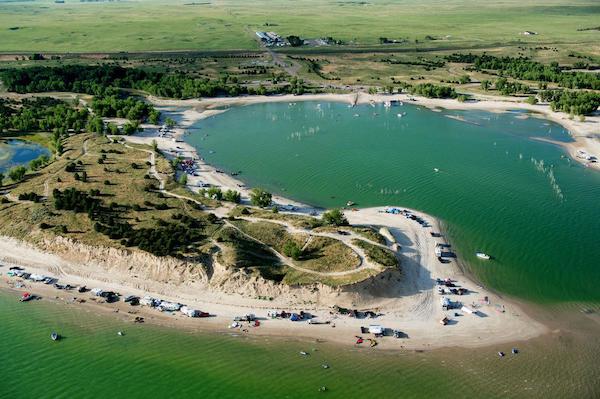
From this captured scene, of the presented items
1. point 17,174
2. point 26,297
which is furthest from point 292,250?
point 17,174

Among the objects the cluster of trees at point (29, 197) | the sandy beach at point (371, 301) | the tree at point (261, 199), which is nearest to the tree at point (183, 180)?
the tree at point (261, 199)

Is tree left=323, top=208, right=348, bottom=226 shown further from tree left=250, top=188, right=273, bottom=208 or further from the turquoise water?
the turquoise water

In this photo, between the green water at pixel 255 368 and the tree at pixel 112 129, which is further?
the tree at pixel 112 129

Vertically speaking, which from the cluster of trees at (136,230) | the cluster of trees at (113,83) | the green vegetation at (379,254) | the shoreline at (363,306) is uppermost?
the cluster of trees at (113,83)

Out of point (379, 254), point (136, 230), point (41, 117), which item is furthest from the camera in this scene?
point (41, 117)

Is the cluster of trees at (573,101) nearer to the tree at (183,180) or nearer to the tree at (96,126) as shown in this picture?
the tree at (183,180)

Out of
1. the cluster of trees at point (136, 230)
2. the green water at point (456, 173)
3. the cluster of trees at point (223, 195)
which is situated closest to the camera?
the cluster of trees at point (136, 230)

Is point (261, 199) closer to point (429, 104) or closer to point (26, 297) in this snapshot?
point (26, 297)
